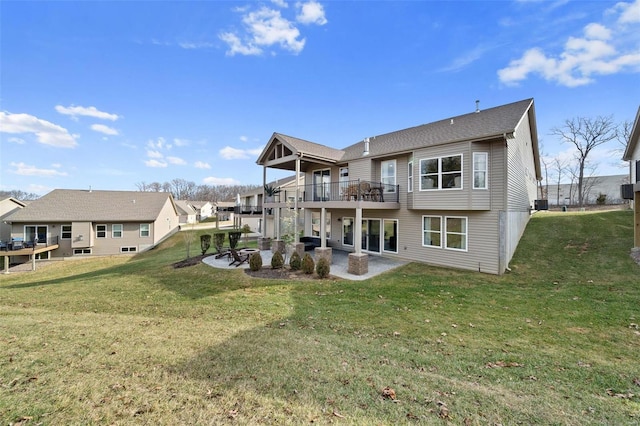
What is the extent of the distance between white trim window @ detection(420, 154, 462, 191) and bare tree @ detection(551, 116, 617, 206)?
29.6 metres

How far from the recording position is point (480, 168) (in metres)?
11.0

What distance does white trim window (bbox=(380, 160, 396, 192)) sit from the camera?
14.0 meters

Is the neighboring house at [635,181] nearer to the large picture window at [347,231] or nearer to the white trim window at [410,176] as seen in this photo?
the white trim window at [410,176]

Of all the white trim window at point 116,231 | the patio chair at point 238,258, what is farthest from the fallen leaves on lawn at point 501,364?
the white trim window at point 116,231

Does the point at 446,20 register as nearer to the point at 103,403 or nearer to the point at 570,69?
the point at 570,69

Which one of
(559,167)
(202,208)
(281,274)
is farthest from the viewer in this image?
(202,208)

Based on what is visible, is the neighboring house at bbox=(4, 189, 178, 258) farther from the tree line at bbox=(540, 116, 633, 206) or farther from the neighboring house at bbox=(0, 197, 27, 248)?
the tree line at bbox=(540, 116, 633, 206)

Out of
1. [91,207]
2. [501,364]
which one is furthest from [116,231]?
[501,364]

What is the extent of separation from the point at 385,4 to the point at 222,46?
10077 millimetres

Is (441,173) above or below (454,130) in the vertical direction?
below

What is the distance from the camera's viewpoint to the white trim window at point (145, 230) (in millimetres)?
27500

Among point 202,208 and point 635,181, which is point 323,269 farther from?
point 202,208

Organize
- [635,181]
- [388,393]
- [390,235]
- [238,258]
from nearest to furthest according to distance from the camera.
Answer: [388,393]
[238,258]
[635,181]
[390,235]

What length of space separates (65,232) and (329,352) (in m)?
32.3
